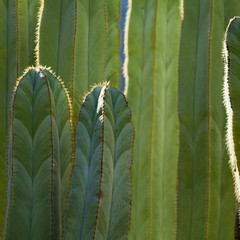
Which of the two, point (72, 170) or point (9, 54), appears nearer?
point (72, 170)

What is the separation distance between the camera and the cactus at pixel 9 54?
139cm

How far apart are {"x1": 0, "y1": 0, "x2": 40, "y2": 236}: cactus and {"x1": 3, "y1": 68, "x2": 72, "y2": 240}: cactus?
0.44 metres

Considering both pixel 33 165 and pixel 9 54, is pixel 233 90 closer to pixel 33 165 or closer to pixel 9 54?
pixel 33 165

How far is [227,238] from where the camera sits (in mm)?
1385

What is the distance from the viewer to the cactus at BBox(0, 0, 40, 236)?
139 centimetres

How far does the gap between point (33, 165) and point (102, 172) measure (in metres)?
0.16

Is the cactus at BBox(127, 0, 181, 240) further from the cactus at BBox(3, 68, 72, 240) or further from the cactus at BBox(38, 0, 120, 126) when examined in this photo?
the cactus at BBox(3, 68, 72, 240)

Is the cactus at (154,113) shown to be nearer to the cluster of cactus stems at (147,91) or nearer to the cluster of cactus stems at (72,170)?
the cluster of cactus stems at (147,91)

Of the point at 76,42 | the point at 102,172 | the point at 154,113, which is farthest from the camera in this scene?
the point at 154,113

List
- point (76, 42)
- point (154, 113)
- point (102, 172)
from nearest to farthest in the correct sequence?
point (102, 172)
point (76, 42)
point (154, 113)

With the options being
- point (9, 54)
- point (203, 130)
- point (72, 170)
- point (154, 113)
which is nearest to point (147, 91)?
point (154, 113)

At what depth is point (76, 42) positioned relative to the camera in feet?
4.53

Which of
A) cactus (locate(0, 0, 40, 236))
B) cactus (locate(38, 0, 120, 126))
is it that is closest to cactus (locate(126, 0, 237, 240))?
cactus (locate(38, 0, 120, 126))

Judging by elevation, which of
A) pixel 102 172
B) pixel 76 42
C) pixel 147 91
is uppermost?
pixel 76 42
